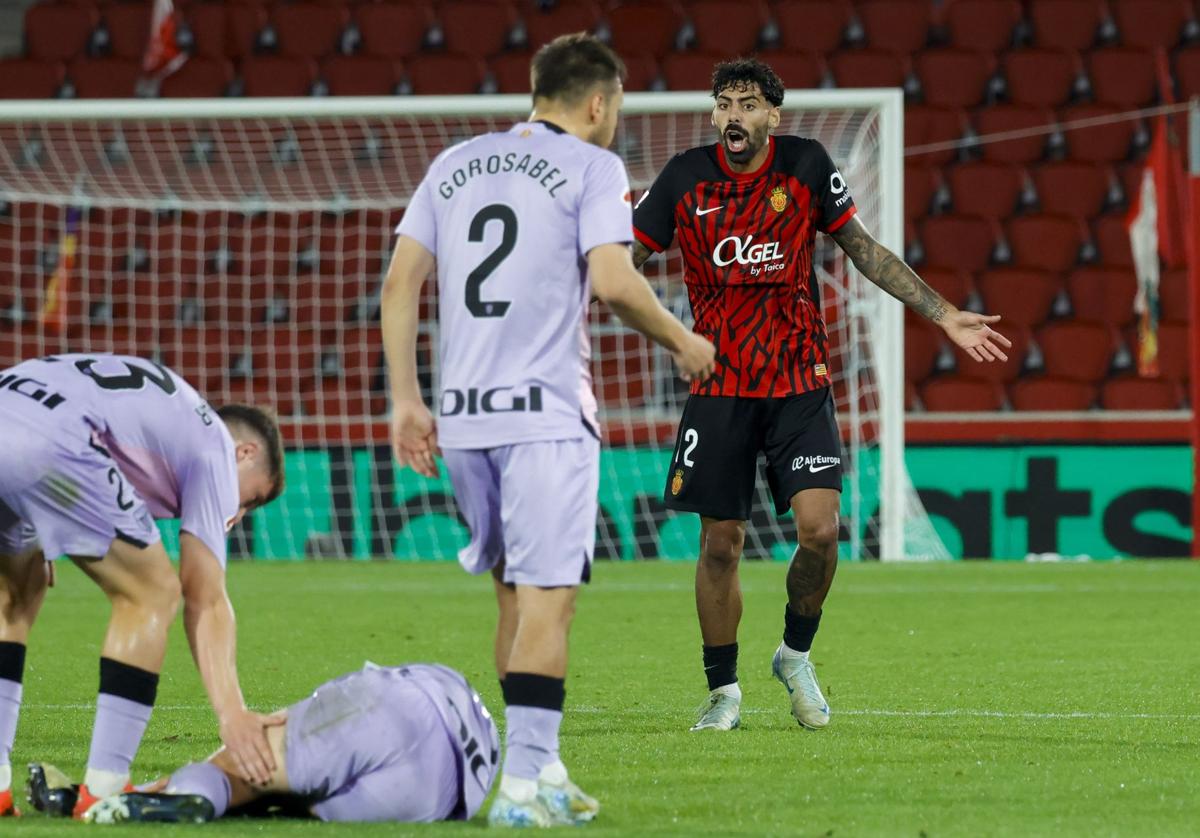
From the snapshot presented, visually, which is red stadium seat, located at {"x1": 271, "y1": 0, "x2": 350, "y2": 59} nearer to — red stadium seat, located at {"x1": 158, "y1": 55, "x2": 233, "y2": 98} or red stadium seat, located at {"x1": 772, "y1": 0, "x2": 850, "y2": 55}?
red stadium seat, located at {"x1": 158, "y1": 55, "x2": 233, "y2": 98}

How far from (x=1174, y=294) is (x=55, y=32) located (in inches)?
395

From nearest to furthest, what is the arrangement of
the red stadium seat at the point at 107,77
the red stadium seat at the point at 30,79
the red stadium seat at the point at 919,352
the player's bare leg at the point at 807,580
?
1. the player's bare leg at the point at 807,580
2. the red stadium seat at the point at 919,352
3. the red stadium seat at the point at 30,79
4. the red stadium seat at the point at 107,77

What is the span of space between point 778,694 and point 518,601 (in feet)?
8.49

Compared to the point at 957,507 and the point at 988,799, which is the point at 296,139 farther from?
the point at 988,799

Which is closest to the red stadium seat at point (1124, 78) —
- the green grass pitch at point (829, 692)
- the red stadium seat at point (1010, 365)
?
the red stadium seat at point (1010, 365)

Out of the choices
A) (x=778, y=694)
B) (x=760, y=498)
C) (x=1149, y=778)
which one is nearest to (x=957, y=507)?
(x=760, y=498)

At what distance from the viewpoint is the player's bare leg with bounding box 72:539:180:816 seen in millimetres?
3980

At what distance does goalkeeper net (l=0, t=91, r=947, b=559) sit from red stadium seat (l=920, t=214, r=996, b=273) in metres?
1.40

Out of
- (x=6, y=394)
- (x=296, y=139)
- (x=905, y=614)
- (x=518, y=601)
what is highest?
(x=296, y=139)

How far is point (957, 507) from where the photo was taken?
1289cm

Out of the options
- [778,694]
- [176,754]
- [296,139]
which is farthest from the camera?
[296,139]

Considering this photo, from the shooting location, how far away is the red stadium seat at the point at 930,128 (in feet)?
52.6

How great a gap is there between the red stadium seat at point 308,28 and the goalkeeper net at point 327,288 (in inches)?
78.5

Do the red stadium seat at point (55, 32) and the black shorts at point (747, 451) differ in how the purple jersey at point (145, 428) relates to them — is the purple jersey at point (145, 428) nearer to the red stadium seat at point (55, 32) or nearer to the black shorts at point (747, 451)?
the black shorts at point (747, 451)
